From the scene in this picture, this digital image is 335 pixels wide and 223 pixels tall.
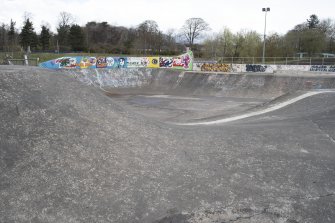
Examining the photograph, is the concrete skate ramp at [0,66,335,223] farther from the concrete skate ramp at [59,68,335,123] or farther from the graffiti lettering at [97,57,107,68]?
the graffiti lettering at [97,57,107,68]

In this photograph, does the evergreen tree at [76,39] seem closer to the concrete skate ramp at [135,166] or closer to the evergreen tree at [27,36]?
the evergreen tree at [27,36]

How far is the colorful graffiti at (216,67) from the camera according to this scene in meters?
51.1

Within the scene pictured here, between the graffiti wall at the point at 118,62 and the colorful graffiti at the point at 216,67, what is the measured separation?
230 cm

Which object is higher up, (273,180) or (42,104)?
(42,104)

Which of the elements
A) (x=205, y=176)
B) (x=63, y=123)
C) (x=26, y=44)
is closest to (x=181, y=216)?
(x=205, y=176)

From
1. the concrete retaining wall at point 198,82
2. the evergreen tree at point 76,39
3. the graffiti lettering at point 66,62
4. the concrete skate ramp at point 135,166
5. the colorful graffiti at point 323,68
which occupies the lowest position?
the concrete skate ramp at point 135,166

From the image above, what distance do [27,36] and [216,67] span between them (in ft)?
201

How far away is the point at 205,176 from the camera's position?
801 centimetres

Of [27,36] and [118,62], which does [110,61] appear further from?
[27,36]

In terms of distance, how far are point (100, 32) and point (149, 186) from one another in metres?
118

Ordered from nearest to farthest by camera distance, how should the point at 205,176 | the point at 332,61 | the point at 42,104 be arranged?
the point at 205,176, the point at 42,104, the point at 332,61

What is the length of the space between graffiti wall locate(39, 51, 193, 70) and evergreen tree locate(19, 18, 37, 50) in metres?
50.8

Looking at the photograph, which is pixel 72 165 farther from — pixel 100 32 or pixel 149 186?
pixel 100 32

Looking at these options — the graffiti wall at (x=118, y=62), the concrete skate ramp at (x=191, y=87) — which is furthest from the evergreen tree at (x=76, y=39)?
the concrete skate ramp at (x=191, y=87)
